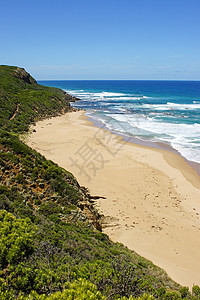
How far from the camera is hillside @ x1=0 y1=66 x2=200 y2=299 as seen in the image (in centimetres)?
504

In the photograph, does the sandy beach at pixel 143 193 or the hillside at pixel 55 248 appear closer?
the hillside at pixel 55 248

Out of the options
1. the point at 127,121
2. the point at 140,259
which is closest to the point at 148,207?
the point at 140,259

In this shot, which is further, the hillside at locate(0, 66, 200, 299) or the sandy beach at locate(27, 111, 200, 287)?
the sandy beach at locate(27, 111, 200, 287)

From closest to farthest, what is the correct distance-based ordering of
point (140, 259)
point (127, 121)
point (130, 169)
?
point (140, 259), point (130, 169), point (127, 121)

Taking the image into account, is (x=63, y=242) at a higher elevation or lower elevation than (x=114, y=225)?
higher

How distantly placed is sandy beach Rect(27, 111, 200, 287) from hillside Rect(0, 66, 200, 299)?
4.40ft

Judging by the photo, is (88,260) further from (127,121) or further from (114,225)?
(127,121)

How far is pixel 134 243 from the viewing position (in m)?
11.0

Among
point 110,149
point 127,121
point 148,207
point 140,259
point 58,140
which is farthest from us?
point 127,121

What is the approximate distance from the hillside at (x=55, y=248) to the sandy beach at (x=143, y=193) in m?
1.34

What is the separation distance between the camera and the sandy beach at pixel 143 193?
1067 cm

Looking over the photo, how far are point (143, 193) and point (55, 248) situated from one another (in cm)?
992

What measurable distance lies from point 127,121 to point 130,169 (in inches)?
980

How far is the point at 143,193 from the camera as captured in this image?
15.9m
